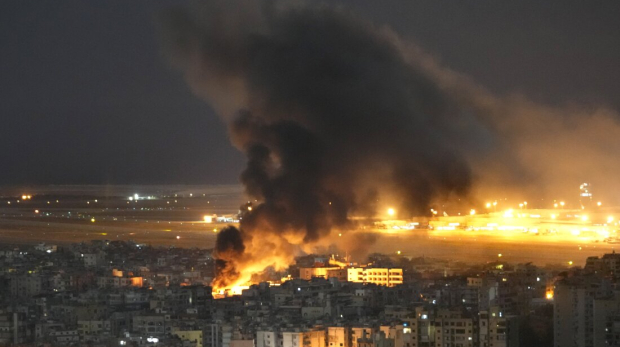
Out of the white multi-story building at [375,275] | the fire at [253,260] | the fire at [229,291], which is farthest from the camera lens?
the white multi-story building at [375,275]

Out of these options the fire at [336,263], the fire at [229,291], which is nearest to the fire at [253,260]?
the fire at [229,291]

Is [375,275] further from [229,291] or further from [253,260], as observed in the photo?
[229,291]

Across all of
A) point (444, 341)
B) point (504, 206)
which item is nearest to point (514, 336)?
point (444, 341)

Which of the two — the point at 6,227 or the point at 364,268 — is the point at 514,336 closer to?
the point at 364,268

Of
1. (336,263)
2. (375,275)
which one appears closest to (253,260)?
(375,275)

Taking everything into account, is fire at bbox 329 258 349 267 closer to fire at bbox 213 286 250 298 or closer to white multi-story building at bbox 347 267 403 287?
white multi-story building at bbox 347 267 403 287

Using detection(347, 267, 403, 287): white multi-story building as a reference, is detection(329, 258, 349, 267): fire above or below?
above

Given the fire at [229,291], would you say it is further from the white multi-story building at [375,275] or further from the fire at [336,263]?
the fire at [336,263]

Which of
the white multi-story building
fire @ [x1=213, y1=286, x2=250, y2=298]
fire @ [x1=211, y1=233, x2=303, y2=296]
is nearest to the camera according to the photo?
fire @ [x1=213, y1=286, x2=250, y2=298]

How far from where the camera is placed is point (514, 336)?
1603 centimetres

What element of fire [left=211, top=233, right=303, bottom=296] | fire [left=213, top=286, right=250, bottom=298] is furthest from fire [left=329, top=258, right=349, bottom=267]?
fire [left=213, top=286, right=250, bottom=298]

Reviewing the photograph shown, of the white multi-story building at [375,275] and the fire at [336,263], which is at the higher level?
the fire at [336,263]

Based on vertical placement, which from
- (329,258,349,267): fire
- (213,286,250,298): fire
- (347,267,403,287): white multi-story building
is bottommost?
(213,286,250,298): fire

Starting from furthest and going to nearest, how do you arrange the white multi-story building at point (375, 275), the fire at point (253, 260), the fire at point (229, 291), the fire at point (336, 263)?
the fire at point (336, 263) → the white multi-story building at point (375, 275) → the fire at point (253, 260) → the fire at point (229, 291)
